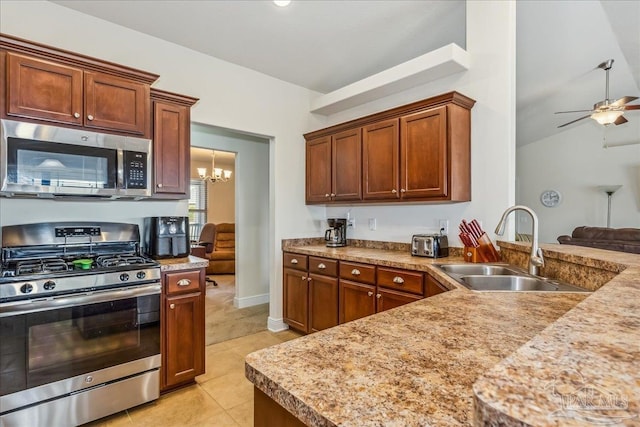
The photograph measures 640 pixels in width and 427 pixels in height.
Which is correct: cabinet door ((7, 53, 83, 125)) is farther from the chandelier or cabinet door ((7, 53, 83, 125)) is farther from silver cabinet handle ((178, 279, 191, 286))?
the chandelier

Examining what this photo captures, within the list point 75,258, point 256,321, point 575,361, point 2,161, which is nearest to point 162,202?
point 75,258

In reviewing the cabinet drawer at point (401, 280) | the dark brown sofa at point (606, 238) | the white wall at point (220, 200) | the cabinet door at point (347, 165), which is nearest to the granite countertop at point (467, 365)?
the cabinet drawer at point (401, 280)

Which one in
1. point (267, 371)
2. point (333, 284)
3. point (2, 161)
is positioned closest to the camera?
point (267, 371)

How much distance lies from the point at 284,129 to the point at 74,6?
199 centimetres

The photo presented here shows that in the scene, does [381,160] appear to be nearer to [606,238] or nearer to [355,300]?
[355,300]

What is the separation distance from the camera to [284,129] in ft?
12.3

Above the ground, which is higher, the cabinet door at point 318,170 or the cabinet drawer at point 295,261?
the cabinet door at point 318,170

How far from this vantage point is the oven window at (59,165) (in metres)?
1.99

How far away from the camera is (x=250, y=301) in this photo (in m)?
4.63

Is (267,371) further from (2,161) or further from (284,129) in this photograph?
(284,129)

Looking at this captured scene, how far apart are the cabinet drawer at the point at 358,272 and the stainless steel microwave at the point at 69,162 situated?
168 cm

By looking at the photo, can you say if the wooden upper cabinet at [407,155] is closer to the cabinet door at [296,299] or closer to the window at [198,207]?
the cabinet door at [296,299]

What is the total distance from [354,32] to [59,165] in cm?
243

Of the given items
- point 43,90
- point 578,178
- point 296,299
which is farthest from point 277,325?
point 578,178
